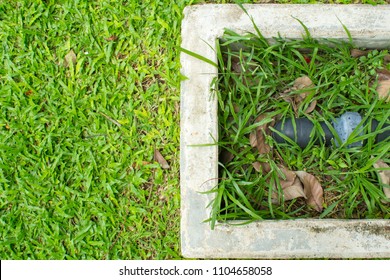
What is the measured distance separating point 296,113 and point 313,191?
0.45m

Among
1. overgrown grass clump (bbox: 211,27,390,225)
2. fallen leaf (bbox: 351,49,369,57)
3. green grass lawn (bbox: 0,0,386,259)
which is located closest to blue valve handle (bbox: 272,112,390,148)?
overgrown grass clump (bbox: 211,27,390,225)

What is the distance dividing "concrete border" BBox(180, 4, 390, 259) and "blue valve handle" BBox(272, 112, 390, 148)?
398 mm

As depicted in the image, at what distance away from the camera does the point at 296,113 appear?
245 cm

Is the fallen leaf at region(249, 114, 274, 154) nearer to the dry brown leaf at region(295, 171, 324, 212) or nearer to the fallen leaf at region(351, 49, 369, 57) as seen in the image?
the dry brown leaf at region(295, 171, 324, 212)

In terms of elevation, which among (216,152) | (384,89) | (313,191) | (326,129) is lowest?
(313,191)

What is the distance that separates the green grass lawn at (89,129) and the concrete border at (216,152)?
238mm

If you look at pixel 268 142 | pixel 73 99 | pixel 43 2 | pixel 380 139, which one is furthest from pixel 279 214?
pixel 43 2

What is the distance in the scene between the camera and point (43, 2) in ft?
8.75

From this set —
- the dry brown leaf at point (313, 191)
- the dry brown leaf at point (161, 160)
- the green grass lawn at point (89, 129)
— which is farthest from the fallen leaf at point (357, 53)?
the dry brown leaf at point (161, 160)

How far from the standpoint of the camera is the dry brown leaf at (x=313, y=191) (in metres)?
2.39

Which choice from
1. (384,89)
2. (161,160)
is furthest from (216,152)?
(384,89)

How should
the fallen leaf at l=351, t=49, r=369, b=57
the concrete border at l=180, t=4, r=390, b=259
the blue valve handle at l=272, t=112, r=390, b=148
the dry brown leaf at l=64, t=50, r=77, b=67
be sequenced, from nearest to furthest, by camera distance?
the concrete border at l=180, t=4, r=390, b=259 < the blue valve handle at l=272, t=112, r=390, b=148 < the fallen leaf at l=351, t=49, r=369, b=57 < the dry brown leaf at l=64, t=50, r=77, b=67

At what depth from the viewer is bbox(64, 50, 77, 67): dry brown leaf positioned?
104 inches

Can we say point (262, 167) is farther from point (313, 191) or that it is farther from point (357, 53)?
Result: point (357, 53)
